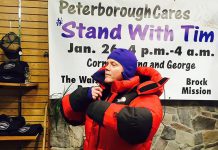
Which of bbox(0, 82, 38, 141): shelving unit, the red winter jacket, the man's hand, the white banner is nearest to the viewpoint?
the red winter jacket

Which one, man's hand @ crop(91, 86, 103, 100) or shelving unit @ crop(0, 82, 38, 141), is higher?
man's hand @ crop(91, 86, 103, 100)

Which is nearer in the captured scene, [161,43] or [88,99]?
[88,99]

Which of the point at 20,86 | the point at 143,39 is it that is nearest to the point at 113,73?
the point at 143,39

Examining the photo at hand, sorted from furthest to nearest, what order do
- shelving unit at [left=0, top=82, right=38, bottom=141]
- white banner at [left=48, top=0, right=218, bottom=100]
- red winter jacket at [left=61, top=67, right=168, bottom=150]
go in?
white banner at [left=48, top=0, right=218, bottom=100] < shelving unit at [left=0, top=82, right=38, bottom=141] < red winter jacket at [left=61, top=67, right=168, bottom=150]

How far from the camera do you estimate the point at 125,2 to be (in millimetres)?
3354

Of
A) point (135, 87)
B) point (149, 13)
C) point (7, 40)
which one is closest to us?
point (135, 87)

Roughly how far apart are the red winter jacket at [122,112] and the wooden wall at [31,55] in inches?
57.6

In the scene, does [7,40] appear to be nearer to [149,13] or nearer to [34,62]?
[34,62]

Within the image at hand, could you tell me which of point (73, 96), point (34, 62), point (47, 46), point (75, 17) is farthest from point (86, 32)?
point (73, 96)

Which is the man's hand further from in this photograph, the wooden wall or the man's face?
the wooden wall

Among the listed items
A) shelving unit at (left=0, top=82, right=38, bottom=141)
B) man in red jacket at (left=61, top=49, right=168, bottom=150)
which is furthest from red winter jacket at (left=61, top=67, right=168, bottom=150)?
shelving unit at (left=0, top=82, right=38, bottom=141)

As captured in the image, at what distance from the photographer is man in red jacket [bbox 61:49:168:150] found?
159cm

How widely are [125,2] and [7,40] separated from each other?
140 cm

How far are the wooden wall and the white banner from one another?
21 centimetres
